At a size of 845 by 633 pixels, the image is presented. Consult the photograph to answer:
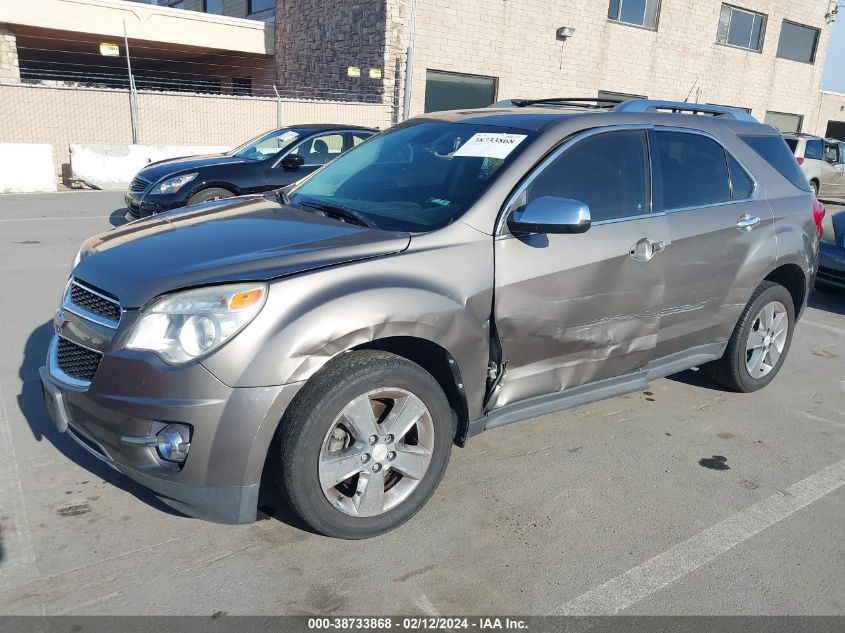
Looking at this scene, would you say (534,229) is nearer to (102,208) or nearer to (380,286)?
(380,286)

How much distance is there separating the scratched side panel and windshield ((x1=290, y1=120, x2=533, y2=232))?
39cm

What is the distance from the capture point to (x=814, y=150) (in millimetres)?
18047

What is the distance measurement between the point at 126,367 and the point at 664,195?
9.82 ft

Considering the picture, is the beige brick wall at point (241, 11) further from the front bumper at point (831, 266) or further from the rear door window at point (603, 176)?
the rear door window at point (603, 176)

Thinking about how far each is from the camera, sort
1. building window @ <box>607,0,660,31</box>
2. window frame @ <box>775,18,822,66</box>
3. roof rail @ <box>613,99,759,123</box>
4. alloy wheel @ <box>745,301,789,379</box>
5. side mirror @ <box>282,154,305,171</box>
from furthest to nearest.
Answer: window frame @ <box>775,18,822,66</box> → building window @ <box>607,0,660,31</box> → side mirror @ <box>282,154,305,171</box> → alloy wheel @ <box>745,301,789,379</box> → roof rail @ <box>613,99,759,123</box>

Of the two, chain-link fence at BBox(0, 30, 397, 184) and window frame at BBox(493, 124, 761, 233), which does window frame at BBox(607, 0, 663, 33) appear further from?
window frame at BBox(493, 124, 761, 233)

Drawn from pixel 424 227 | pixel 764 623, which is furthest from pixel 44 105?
pixel 764 623

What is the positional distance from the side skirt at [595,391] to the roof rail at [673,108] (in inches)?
61.1

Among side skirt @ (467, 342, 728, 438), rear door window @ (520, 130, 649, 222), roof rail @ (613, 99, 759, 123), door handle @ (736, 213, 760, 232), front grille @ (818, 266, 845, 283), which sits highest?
roof rail @ (613, 99, 759, 123)

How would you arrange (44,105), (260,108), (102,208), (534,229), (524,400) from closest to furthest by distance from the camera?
(534,229) → (524,400) → (102,208) → (44,105) → (260,108)

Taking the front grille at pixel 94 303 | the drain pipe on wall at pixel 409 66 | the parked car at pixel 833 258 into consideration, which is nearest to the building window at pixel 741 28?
the drain pipe on wall at pixel 409 66

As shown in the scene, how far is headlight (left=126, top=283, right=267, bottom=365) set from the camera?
2.69 m

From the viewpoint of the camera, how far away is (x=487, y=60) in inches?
805

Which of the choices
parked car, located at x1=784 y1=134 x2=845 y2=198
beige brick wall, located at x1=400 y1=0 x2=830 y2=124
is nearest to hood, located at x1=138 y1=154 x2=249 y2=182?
beige brick wall, located at x1=400 y1=0 x2=830 y2=124
